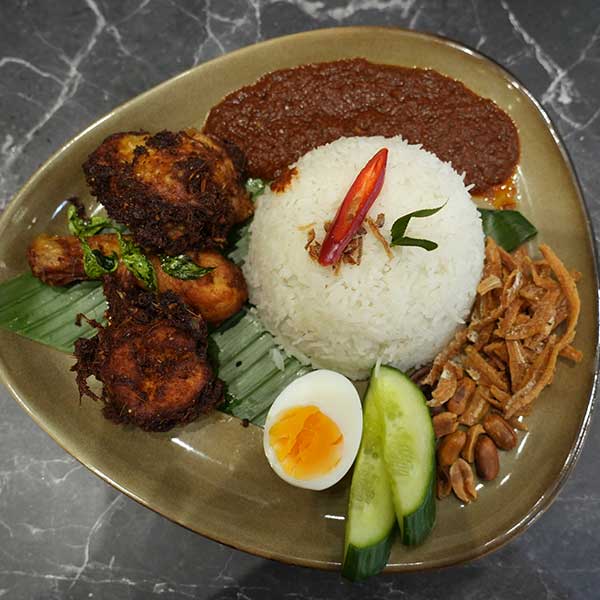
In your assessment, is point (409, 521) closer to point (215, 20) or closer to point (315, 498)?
point (315, 498)

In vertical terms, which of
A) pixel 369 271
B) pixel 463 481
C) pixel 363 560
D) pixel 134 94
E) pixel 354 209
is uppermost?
pixel 354 209

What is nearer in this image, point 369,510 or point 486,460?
point 369,510

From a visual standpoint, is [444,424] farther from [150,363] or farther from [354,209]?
[150,363]

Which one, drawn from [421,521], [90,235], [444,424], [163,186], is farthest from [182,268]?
[421,521]

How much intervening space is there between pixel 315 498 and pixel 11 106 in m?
3.01

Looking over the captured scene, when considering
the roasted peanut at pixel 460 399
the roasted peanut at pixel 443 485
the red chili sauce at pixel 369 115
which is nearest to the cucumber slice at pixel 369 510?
the roasted peanut at pixel 443 485

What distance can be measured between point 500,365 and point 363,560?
116 centimetres

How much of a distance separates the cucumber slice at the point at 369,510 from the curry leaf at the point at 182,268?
Result: 3.27 feet

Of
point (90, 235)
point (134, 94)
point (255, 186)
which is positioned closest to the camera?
point (90, 235)

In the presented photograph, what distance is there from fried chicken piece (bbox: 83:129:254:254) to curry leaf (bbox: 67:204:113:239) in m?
0.26

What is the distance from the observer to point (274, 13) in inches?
146

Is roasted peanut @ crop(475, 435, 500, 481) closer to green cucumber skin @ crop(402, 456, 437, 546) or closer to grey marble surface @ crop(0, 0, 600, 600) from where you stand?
green cucumber skin @ crop(402, 456, 437, 546)

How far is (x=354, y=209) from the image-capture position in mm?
2672

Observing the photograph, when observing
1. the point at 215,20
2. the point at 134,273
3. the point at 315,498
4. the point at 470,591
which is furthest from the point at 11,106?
the point at 470,591
